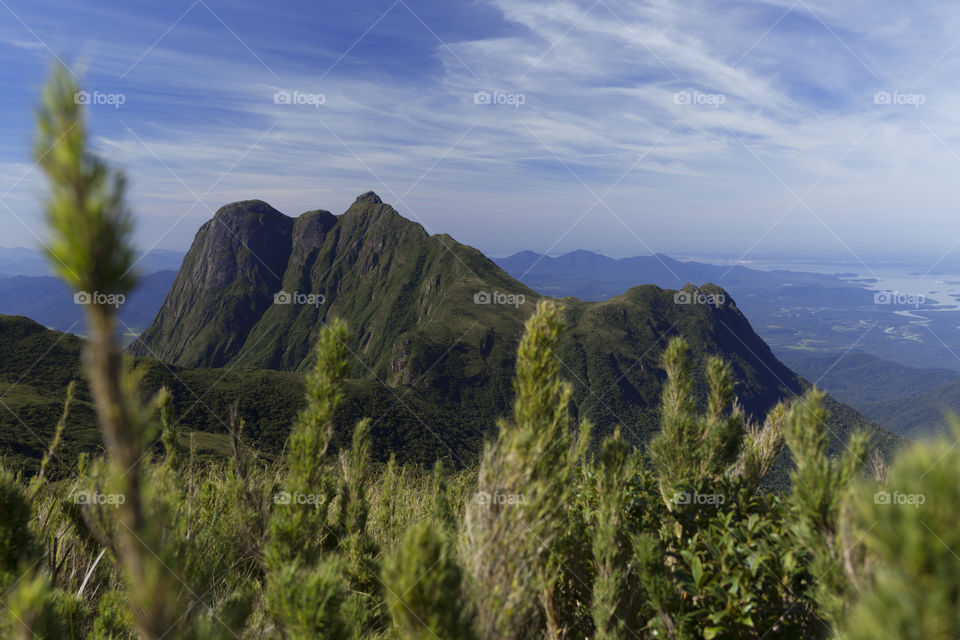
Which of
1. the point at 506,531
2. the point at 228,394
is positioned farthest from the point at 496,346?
the point at 506,531

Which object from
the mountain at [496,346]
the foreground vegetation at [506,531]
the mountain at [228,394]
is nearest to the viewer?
the foreground vegetation at [506,531]

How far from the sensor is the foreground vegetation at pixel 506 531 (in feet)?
3.17

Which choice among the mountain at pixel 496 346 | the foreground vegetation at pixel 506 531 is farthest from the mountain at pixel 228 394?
the foreground vegetation at pixel 506 531

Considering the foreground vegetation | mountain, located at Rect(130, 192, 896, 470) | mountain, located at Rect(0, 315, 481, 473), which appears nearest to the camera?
the foreground vegetation

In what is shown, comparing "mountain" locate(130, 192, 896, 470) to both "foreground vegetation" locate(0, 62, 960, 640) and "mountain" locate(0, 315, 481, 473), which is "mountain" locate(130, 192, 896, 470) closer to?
"mountain" locate(0, 315, 481, 473)

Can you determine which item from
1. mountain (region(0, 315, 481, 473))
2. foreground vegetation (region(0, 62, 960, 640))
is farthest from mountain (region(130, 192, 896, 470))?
foreground vegetation (region(0, 62, 960, 640))

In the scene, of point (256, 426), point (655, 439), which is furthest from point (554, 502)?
point (256, 426)

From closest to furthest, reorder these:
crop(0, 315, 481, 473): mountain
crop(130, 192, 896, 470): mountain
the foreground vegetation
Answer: the foreground vegetation, crop(0, 315, 481, 473): mountain, crop(130, 192, 896, 470): mountain

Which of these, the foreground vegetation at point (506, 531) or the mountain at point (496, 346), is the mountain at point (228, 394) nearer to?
the mountain at point (496, 346)

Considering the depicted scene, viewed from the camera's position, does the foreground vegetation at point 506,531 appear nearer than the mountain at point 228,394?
Yes

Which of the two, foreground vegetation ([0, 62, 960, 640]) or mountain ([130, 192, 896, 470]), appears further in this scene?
mountain ([130, 192, 896, 470])

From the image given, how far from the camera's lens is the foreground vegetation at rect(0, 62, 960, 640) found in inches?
38.0

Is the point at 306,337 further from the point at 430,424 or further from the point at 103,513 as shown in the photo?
the point at 103,513

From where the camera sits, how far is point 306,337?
199m
